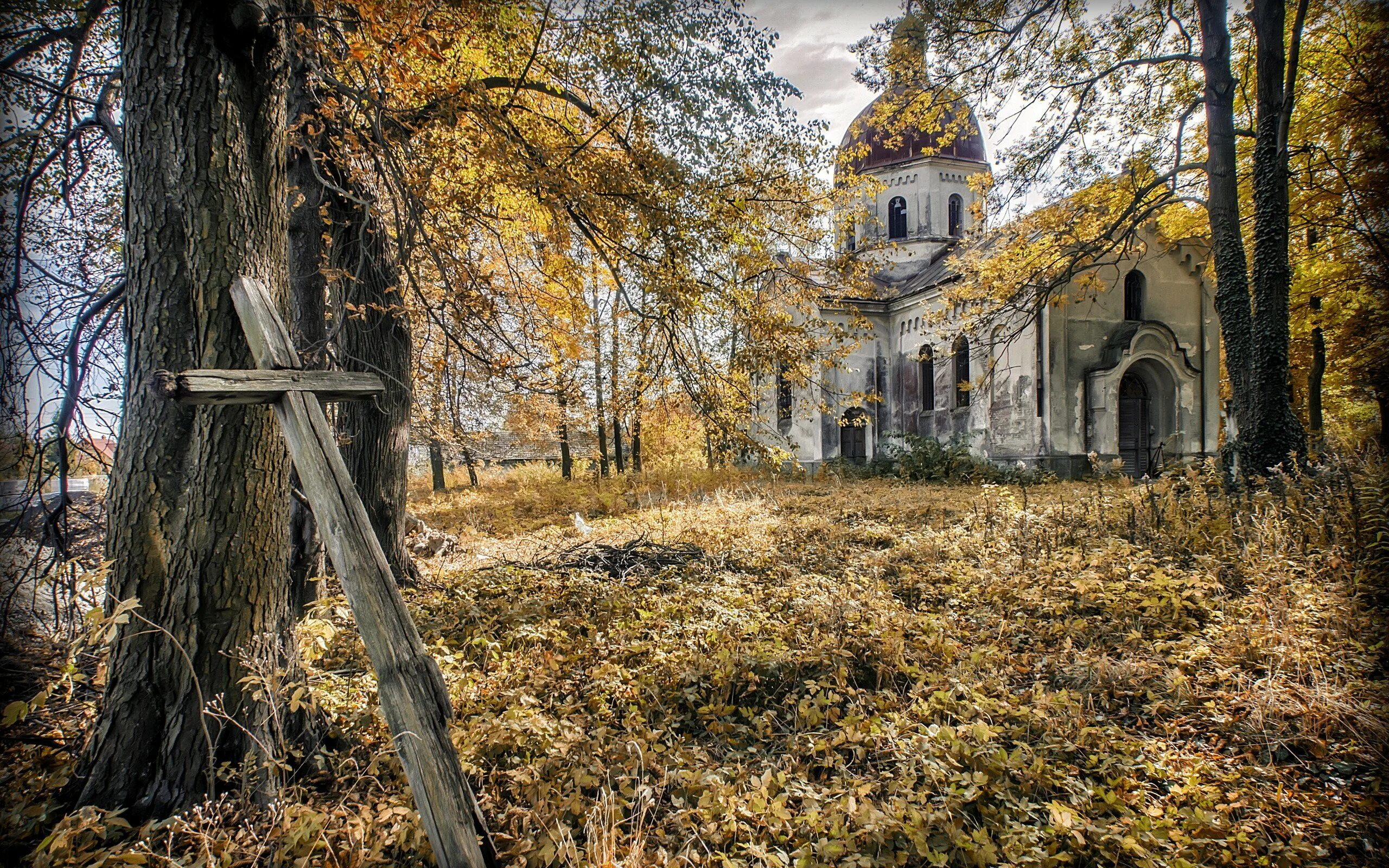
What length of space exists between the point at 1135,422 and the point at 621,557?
1653 centimetres

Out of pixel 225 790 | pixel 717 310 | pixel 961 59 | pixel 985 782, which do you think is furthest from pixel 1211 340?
pixel 225 790

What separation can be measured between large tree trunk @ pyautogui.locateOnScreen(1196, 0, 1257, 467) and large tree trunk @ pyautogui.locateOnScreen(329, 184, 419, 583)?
31.8 ft

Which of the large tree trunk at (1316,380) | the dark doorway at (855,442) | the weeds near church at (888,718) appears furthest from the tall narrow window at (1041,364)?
the weeds near church at (888,718)

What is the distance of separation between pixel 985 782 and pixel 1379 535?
4277mm

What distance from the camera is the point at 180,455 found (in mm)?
2422

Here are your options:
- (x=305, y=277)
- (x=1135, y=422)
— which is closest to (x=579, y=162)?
(x=305, y=277)

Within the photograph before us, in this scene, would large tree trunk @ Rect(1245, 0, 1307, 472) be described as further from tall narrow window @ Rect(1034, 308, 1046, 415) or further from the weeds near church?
tall narrow window @ Rect(1034, 308, 1046, 415)

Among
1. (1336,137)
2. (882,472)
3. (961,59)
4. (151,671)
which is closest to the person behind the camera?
(151,671)

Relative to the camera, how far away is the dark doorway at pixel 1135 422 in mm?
16109

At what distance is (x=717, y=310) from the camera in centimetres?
544

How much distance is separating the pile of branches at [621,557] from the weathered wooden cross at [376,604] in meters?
4.01

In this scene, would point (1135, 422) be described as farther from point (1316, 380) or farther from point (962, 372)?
point (962, 372)

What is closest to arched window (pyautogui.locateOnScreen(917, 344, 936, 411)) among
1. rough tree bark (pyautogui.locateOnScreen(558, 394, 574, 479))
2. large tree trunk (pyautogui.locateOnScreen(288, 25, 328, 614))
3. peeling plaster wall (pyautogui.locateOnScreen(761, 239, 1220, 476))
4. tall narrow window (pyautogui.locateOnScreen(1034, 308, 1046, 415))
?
peeling plaster wall (pyautogui.locateOnScreen(761, 239, 1220, 476))

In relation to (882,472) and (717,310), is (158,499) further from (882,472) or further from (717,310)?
(882,472)
